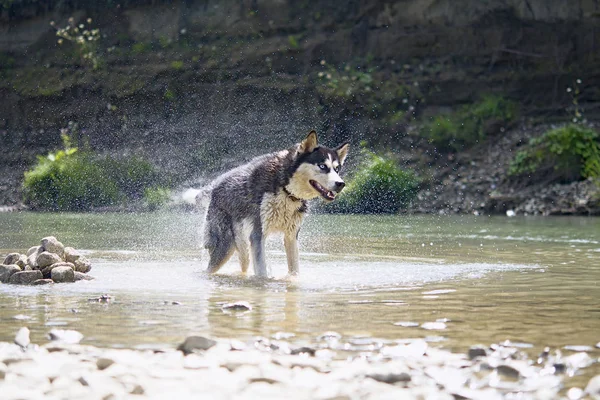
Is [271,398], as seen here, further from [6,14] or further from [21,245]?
[6,14]

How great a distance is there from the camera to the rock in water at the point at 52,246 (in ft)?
27.1

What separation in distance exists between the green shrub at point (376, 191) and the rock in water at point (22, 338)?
1616 centimetres

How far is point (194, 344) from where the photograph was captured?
15.8 ft

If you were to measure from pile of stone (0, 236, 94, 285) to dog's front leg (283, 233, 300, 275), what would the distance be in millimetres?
1981

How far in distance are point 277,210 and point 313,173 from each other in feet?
1.68

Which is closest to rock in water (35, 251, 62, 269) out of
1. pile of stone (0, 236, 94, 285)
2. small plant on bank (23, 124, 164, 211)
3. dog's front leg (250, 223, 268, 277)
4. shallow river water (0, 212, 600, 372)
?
pile of stone (0, 236, 94, 285)

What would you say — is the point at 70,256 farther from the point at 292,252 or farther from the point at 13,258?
the point at 292,252

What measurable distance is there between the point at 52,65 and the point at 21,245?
1768cm

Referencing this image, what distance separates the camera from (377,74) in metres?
25.9

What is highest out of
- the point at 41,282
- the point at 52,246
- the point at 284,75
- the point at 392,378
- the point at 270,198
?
the point at 284,75

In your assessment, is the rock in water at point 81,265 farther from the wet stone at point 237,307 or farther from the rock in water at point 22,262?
the wet stone at point 237,307

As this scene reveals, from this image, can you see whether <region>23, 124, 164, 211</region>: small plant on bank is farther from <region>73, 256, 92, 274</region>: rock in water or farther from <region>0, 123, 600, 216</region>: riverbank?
<region>73, 256, 92, 274</region>: rock in water

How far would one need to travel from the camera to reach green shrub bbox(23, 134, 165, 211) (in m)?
22.1

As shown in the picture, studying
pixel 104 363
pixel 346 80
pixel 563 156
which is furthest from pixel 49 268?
pixel 346 80
